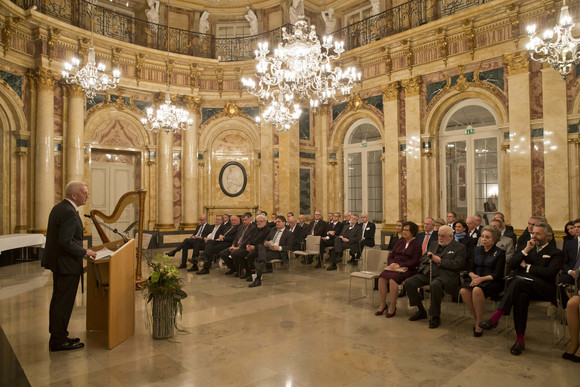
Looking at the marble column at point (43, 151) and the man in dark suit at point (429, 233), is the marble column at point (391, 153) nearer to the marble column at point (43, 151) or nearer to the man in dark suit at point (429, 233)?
the man in dark suit at point (429, 233)

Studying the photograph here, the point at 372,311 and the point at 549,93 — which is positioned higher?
the point at 549,93

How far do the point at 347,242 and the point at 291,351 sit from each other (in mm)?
5358

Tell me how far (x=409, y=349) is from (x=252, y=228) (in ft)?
14.8

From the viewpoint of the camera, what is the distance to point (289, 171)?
1245 cm

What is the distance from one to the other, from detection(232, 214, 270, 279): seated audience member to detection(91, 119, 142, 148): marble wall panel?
6.42 meters

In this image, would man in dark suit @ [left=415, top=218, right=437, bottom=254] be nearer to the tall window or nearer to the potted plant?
the potted plant

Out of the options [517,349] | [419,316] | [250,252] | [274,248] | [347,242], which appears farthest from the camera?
[347,242]

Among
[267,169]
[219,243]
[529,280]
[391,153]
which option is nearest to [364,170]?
[391,153]

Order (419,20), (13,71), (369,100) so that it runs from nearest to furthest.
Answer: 1. (13,71)
2. (419,20)
3. (369,100)

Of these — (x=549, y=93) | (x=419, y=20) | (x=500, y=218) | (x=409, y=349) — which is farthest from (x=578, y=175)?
(x=409, y=349)

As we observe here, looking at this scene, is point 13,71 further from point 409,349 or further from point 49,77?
point 409,349

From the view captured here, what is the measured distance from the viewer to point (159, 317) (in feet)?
14.1

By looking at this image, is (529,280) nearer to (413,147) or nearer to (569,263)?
(569,263)

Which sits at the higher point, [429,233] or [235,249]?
[429,233]
